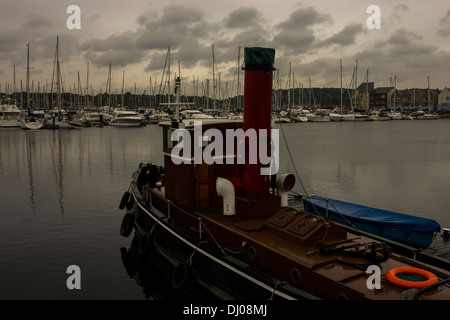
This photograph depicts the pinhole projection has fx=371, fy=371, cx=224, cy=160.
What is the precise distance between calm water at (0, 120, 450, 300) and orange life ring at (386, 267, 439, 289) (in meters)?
7.87

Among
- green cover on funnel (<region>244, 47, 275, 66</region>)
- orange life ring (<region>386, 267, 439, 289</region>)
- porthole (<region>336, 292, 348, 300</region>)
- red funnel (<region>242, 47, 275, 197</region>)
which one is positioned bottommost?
porthole (<region>336, 292, 348, 300</region>)

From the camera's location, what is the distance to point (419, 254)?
31.9ft

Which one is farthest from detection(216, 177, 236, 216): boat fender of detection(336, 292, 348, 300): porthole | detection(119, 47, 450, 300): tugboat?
detection(336, 292, 348, 300): porthole

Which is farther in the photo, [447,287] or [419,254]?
Answer: [419,254]

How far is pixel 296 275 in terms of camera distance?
7.59 m

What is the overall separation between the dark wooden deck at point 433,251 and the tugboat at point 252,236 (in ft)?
5.83

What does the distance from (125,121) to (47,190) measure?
→ 228 ft

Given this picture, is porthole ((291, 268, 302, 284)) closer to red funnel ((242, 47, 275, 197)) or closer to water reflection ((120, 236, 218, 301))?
red funnel ((242, 47, 275, 197))

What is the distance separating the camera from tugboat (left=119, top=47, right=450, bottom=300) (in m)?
7.11

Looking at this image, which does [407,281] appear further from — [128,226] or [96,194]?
[96,194]

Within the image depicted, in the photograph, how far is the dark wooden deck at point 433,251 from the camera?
9.34 metres

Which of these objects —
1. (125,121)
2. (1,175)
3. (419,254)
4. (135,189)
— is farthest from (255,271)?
(125,121)
